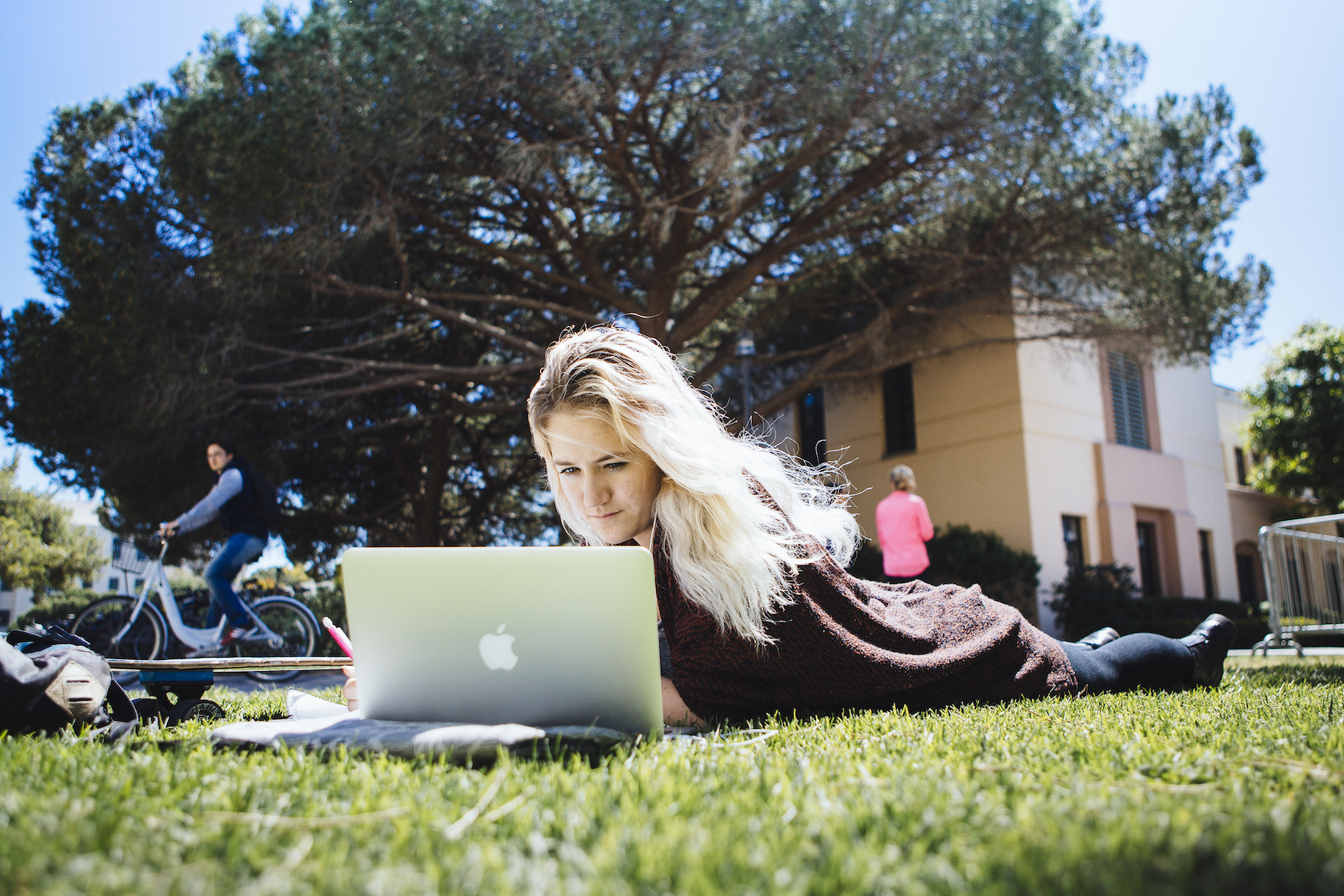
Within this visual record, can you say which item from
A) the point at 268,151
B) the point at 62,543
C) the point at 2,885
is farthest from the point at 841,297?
the point at 62,543

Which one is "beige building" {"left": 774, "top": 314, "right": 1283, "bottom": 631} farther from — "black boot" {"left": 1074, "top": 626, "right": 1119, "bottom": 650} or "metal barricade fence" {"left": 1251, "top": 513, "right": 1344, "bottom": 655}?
"black boot" {"left": 1074, "top": 626, "right": 1119, "bottom": 650}

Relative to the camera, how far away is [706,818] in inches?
47.8

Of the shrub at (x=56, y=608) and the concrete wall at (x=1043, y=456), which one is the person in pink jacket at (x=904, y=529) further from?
the shrub at (x=56, y=608)

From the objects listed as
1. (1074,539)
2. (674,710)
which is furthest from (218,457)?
(1074,539)

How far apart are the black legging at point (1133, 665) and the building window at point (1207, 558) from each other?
1392 cm

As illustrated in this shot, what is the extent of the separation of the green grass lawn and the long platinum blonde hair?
506mm

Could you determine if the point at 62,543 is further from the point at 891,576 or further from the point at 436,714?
the point at 436,714

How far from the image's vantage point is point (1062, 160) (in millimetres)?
9977

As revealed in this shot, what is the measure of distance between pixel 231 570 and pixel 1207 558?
15.9 meters

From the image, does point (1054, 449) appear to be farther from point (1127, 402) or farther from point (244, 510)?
point (244, 510)

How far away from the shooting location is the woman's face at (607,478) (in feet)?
8.64

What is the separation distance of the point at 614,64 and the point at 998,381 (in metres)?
7.81

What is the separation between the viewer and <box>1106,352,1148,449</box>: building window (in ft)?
47.0

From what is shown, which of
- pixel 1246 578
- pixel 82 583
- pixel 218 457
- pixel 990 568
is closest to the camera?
pixel 218 457
